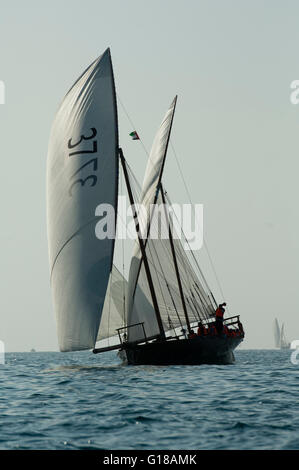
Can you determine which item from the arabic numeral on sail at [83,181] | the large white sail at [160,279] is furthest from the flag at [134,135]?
the arabic numeral on sail at [83,181]

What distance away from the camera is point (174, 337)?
136ft

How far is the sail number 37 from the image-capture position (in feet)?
119

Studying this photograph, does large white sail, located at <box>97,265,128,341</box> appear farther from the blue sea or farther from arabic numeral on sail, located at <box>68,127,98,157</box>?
the blue sea

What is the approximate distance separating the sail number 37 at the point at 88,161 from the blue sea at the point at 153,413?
10096 millimetres

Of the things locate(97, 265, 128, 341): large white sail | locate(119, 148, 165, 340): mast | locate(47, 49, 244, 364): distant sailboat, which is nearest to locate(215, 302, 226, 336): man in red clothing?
locate(47, 49, 244, 364): distant sailboat

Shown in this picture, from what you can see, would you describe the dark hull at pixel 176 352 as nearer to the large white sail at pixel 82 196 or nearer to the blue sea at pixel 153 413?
the large white sail at pixel 82 196

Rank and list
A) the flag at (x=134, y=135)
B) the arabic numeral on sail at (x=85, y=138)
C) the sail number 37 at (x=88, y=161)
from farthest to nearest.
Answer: the flag at (x=134, y=135)
the arabic numeral on sail at (x=85, y=138)
the sail number 37 at (x=88, y=161)

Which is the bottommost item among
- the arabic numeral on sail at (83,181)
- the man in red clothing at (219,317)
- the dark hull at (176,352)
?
the dark hull at (176,352)

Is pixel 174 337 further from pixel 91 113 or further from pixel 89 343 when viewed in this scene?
pixel 91 113

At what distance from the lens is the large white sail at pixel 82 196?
36.0 meters

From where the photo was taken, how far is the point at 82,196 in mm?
36000

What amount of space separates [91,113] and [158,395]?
17485mm
